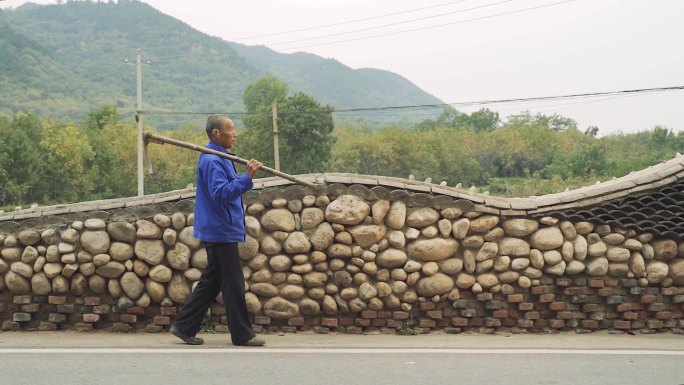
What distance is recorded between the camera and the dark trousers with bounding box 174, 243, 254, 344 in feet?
17.9

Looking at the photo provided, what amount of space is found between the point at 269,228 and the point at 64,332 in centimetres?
189

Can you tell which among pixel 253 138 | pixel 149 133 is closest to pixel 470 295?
pixel 149 133

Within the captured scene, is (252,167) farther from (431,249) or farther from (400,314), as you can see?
(400,314)

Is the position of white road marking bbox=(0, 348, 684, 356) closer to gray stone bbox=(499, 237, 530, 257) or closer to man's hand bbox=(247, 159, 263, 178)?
gray stone bbox=(499, 237, 530, 257)

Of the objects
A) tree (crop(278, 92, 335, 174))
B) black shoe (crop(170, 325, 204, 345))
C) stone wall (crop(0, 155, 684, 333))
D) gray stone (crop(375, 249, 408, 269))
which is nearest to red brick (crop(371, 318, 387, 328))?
stone wall (crop(0, 155, 684, 333))

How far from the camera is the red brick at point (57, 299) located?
241 inches

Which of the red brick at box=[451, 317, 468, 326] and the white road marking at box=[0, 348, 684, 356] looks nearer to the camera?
the white road marking at box=[0, 348, 684, 356]

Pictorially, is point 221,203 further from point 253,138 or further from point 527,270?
point 253,138

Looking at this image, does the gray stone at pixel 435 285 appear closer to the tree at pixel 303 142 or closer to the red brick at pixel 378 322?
the red brick at pixel 378 322

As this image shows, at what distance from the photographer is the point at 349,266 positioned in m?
6.07

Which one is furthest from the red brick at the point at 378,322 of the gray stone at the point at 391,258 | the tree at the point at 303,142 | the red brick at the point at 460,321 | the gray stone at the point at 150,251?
the tree at the point at 303,142

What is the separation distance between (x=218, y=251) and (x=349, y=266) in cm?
117

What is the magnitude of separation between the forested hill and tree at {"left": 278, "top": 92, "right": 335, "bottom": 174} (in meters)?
55.6

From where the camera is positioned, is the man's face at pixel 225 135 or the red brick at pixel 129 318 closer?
the man's face at pixel 225 135
